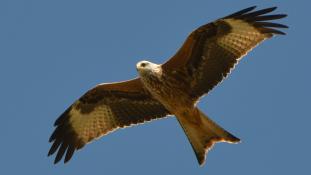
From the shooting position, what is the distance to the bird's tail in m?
13.5

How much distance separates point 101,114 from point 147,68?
169 cm

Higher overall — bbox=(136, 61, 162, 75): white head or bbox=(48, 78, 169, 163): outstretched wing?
bbox=(136, 61, 162, 75): white head

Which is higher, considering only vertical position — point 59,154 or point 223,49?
point 223,49

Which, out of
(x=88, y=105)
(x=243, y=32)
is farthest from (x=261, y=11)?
(x=88, y=105)

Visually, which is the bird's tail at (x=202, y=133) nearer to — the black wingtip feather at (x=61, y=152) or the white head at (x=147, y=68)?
the white head at (x=147, y=68)

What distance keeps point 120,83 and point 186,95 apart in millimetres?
1256

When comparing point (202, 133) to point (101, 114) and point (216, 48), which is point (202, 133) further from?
point (101, 114)

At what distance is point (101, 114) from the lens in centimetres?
1483

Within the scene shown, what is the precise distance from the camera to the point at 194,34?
44.9 feet

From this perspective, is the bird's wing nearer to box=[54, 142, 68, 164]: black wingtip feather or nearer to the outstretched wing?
the outstretched wing

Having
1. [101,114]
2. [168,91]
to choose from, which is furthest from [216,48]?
[101,114]

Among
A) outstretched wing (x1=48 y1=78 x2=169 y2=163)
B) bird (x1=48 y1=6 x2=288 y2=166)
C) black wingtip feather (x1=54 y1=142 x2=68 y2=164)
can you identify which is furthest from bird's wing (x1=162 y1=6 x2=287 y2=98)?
black wingtip feather (x1=54 y1=142 x2=68 y2=164)

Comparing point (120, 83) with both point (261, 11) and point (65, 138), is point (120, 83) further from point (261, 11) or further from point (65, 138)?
point (261, 11)

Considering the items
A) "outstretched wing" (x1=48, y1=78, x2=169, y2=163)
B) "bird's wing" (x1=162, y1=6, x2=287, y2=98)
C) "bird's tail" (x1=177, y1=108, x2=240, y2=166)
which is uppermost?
"bird's wing" (x1=162, y1=6, x2=287, y2=98)
